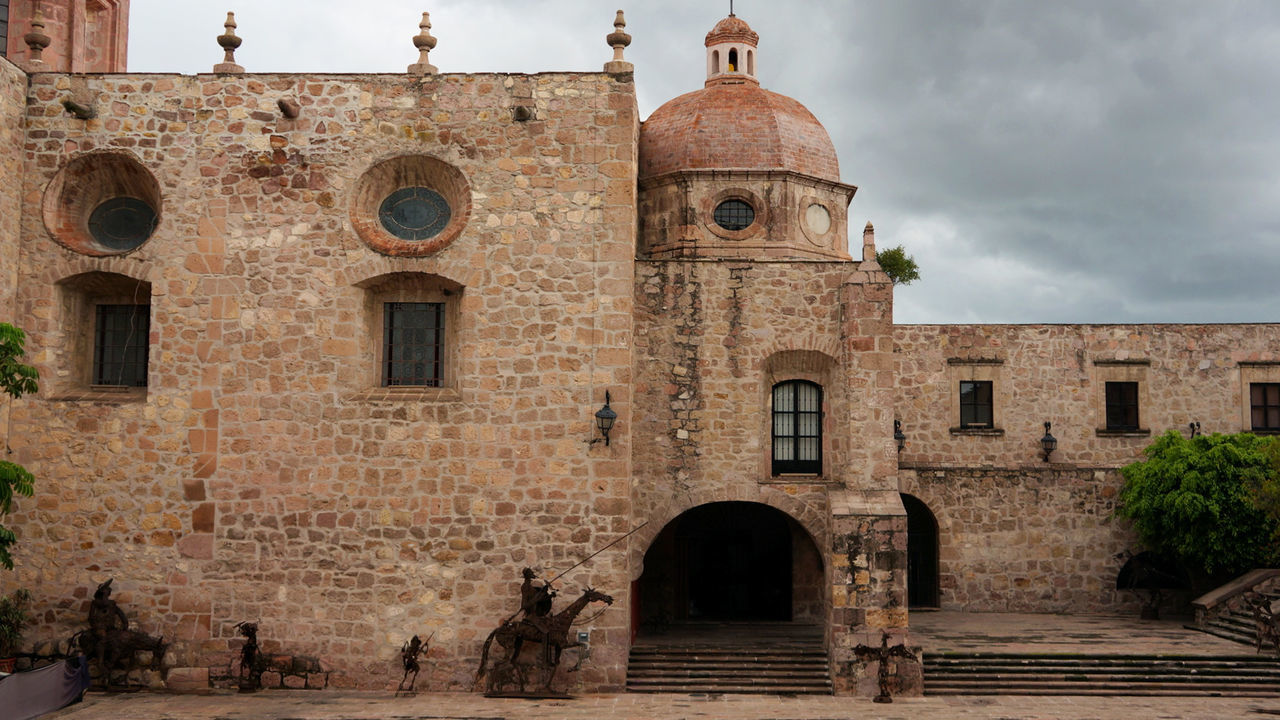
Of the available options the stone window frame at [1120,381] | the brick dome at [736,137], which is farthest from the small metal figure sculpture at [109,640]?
the stone window frame at [1120,381]

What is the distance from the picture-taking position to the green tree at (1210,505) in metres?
18.9

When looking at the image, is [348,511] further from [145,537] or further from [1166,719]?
[1166,719]

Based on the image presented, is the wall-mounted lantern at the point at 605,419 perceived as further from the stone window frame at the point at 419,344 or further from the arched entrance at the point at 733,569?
the arched entrance at the point at 733,569

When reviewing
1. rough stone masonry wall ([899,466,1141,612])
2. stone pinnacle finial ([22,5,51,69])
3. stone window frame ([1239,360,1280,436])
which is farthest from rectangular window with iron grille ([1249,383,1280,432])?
stone pinnacle finial ([22,5,51,69])

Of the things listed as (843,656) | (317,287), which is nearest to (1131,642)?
(843,656)

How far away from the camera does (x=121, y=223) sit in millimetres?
15297

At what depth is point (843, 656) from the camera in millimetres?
14492

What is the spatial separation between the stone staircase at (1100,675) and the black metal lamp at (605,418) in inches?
221

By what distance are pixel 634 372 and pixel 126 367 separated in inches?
286

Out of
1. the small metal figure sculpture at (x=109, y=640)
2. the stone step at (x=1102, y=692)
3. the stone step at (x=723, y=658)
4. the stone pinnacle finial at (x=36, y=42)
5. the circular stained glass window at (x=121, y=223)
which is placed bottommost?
the stone step at (x=1102, y=692)

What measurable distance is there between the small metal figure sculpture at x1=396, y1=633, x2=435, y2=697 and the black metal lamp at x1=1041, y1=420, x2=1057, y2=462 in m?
13.6

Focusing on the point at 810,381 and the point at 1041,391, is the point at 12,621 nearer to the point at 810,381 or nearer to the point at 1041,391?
the point at 810,381

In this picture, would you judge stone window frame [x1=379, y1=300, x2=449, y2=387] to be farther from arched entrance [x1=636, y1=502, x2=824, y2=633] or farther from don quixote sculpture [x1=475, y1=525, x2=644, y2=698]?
arched entrance [x1=636, y1=502, x2=824, y2=633]

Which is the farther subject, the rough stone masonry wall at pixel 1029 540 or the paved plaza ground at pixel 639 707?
the rough stone masonry wall at pixel 1029 540
